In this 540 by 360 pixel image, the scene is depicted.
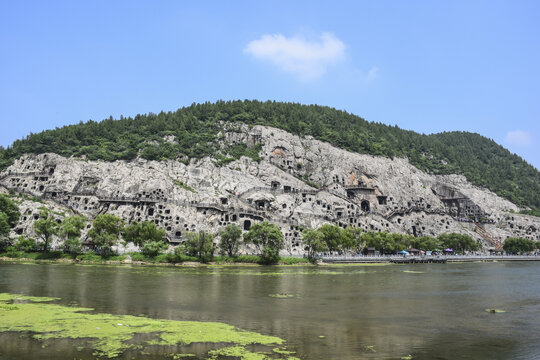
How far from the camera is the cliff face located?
12875 cm

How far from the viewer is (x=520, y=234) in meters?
165

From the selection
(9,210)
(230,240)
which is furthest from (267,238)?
(9,210)

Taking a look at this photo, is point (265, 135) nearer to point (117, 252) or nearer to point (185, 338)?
point (117, 252)

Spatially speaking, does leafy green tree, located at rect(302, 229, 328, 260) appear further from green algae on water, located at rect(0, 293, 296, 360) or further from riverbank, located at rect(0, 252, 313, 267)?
green algae on water, located at rect(0, 293, 296, 360)

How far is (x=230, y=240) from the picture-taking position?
104812mm

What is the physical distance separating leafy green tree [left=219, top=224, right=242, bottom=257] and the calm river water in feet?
149

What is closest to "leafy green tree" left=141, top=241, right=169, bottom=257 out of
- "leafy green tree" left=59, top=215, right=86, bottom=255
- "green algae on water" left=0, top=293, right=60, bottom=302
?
"leafy green tree" left=59, top=215, right=86, bottom=255

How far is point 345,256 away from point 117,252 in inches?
2370

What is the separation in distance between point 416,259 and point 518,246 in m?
52.7

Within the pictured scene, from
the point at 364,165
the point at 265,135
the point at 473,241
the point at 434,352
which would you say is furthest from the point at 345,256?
the point at 434,352

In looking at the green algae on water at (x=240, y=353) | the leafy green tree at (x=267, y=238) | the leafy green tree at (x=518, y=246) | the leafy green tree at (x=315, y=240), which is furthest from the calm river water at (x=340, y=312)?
the leafy green tree at (x=518, y=246)

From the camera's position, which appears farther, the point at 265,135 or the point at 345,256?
the point at 265,135

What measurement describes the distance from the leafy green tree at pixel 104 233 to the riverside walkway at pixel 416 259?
53.2 m

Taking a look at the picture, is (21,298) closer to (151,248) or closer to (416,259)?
(151,248)
